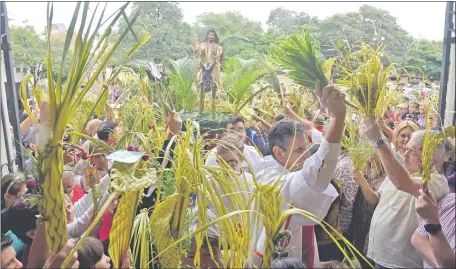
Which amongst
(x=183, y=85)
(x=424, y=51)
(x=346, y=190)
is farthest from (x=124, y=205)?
(x=424, y=51)

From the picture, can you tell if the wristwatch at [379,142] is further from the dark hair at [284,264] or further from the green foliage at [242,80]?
the green foliage at [242,80]

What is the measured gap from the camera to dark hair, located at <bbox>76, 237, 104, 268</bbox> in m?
1.68

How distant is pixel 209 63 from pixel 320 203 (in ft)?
11.3

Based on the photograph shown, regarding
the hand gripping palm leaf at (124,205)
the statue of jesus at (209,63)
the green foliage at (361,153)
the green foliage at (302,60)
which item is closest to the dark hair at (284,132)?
the green foliage at (302,60)

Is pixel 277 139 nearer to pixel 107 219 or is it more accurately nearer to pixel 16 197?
pixel 107 219

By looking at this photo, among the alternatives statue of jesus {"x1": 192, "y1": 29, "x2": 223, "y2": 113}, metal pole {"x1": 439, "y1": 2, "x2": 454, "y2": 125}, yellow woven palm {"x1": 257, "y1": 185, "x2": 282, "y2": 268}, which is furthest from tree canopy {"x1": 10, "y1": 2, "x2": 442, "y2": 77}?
yellow woven palm {"x1": 257, "y1": 185, "x2": 282, "y2": 268}

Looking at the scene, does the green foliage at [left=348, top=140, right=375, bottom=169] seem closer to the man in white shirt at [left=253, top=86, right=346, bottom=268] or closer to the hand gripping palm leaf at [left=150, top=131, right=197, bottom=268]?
the man in white shirt at [left=253, top=86, right=346, bottom=268]

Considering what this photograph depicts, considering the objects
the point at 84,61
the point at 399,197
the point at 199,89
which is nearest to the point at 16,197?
the point at 84,61

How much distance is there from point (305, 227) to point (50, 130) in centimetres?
128

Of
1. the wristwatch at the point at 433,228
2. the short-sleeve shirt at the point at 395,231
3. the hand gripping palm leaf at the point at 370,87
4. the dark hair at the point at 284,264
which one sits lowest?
the short-sleeve shirt at the point at 395,231

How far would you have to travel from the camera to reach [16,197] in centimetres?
260

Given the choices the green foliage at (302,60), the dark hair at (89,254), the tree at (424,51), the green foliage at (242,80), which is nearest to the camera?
the dark hair at (89,254)

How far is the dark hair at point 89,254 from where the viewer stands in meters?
1.68

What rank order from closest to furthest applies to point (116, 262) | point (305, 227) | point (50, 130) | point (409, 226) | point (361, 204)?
point (50, 130) → point (116, 262) → point (305, 227) → point (409, 226) → point (361, 204)
